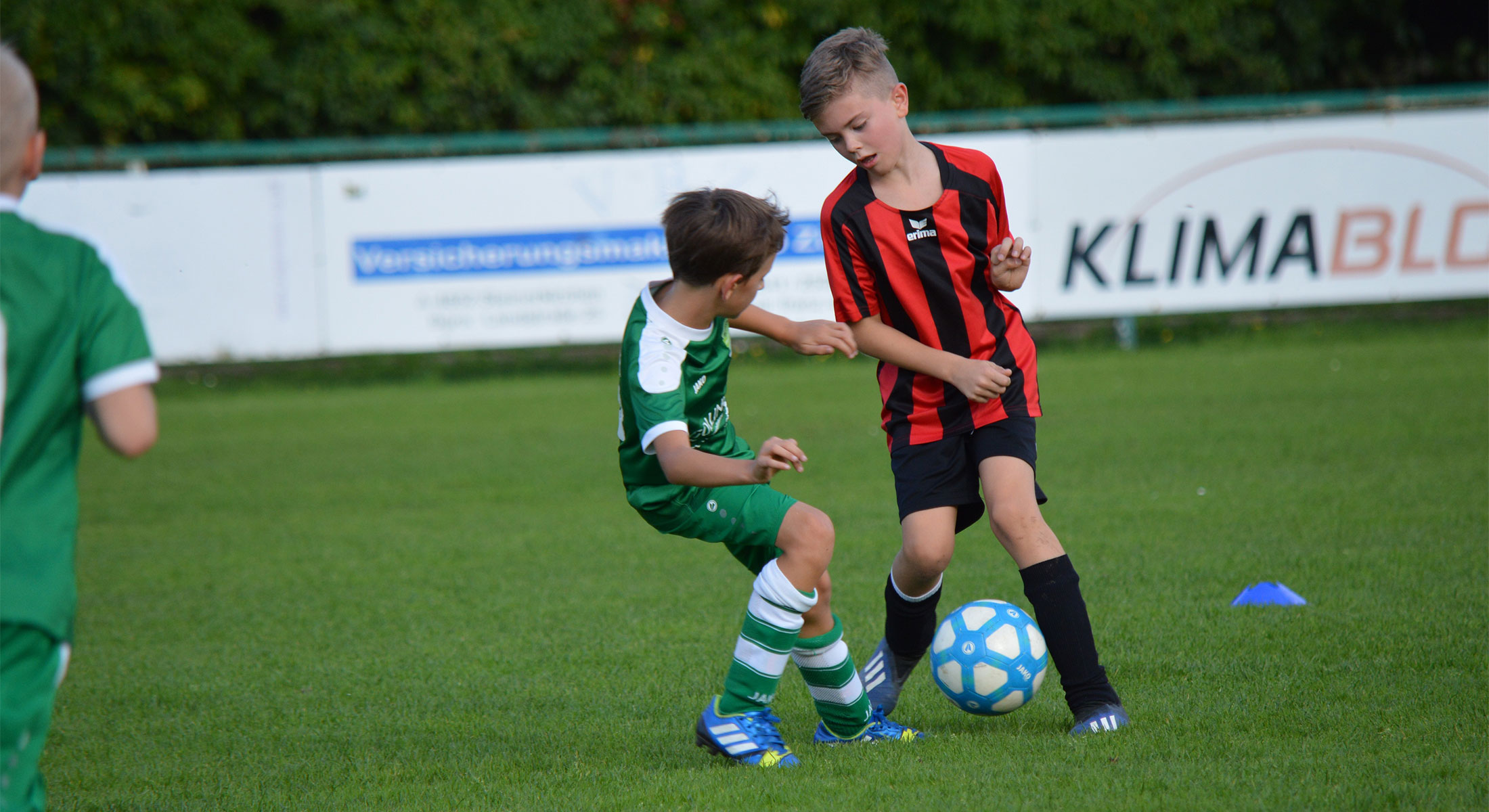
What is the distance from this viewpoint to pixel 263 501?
7.52 metres

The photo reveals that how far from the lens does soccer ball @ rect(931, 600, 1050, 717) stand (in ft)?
11.2

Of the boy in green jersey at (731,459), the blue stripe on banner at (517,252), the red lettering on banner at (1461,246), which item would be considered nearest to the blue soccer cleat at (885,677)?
the boy in green jersey at (731,459)

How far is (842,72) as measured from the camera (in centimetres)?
340

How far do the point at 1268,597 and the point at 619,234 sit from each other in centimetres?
864

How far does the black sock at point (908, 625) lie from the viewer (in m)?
3.70

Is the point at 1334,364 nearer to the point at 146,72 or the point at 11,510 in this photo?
the point at 11,510

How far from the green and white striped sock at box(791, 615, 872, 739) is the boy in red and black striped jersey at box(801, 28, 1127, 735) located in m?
0.35

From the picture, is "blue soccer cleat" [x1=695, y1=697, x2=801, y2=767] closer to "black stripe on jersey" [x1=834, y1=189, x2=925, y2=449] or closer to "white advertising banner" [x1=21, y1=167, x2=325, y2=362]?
"black stripe on jersey" [x1=834, y1=189, x2=925, y2=449]

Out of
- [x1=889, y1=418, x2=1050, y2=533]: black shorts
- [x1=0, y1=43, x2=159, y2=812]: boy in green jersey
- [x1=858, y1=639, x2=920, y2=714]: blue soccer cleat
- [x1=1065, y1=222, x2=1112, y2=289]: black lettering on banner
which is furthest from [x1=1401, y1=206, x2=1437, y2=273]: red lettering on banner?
[x1=0, y1=43, x2=159, y2=812]: boy in green jersey

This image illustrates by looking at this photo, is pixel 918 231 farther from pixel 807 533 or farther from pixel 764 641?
pixel 764 641

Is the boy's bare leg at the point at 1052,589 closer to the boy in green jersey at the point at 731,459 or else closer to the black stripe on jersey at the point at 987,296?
the black stripe on jersey at the point at 987,296

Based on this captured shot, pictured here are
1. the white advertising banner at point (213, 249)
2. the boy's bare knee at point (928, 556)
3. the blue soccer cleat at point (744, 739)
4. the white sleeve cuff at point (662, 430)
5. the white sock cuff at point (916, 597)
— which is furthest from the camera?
the white advertising banner at point (213, 249)

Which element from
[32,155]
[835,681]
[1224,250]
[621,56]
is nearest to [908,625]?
[835,681]

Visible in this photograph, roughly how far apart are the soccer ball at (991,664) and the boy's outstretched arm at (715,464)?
2.95 feet
